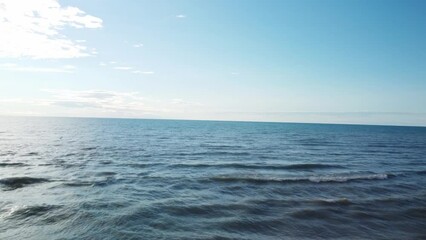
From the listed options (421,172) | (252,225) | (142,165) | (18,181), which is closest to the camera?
(252,225)

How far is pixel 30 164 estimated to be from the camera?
28.6 metres

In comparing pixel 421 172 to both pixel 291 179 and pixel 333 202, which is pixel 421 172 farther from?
pixel 333 202

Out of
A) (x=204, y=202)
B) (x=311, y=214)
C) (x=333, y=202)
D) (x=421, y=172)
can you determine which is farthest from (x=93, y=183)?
(x=421, y=172)

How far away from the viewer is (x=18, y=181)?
2098 cm

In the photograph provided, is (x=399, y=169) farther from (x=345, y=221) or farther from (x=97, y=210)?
(x=97, y=210)

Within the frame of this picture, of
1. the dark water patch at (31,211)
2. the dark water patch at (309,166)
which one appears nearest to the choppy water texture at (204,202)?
the dark water patch at (31,211)

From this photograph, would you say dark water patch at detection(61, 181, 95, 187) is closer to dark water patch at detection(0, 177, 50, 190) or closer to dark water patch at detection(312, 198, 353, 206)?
dark water patch at detection(0, 177, 50, 190)

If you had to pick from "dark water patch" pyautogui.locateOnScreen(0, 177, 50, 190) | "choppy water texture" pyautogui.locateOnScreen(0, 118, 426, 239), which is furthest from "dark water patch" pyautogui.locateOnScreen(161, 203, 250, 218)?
"dark water patch" pyautogui.locateOnScreen(0, 177, 50, 190)

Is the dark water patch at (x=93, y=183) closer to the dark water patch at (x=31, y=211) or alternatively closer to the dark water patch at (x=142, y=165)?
the dark water patch at (x=31, y=211)

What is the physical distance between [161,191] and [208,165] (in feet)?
37.1

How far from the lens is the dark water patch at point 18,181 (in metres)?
19.7

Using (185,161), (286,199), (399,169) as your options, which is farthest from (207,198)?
(399,169)

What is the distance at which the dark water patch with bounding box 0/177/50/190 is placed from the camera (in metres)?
19.7

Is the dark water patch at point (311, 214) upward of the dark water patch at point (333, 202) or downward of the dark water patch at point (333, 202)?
downward
